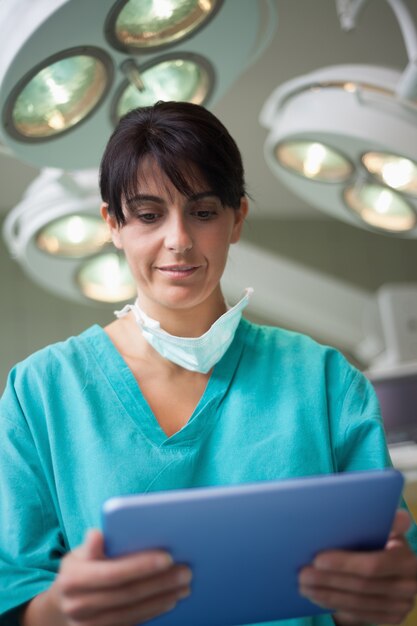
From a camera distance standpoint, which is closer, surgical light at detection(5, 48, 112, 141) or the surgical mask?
the surgical mask

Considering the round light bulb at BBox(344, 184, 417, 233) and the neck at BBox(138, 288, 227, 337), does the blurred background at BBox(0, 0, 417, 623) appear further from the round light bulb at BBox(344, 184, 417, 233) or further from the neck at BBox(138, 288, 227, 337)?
the neck at BBox(138, 288, 227, 337)

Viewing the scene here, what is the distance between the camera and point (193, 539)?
86 centimetres

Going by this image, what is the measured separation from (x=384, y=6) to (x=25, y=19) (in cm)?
207

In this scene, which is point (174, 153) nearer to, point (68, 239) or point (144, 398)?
point (144, 398)

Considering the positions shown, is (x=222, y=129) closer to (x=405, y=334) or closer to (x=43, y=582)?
(x=43, y=582)

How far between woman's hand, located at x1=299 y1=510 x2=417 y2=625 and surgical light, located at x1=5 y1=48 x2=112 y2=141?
981mm

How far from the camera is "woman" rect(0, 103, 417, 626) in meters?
1.15

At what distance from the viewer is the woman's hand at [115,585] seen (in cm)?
84

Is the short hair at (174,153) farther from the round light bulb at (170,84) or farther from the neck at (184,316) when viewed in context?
the round light bulb at (170,84)

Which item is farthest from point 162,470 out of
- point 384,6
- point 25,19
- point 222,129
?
A: point 384,6

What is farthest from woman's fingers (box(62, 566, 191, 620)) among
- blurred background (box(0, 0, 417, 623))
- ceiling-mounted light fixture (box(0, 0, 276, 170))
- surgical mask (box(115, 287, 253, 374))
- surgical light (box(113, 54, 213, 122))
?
surgical light (box(113, 54, 213, 122))

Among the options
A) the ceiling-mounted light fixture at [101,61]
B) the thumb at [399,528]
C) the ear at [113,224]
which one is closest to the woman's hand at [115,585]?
the thumb at [399,528]

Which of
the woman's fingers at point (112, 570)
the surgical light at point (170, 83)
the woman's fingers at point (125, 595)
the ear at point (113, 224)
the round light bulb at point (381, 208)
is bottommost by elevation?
the woman's fingers at point (125, 595)

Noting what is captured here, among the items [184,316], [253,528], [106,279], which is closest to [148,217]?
[184,316]
